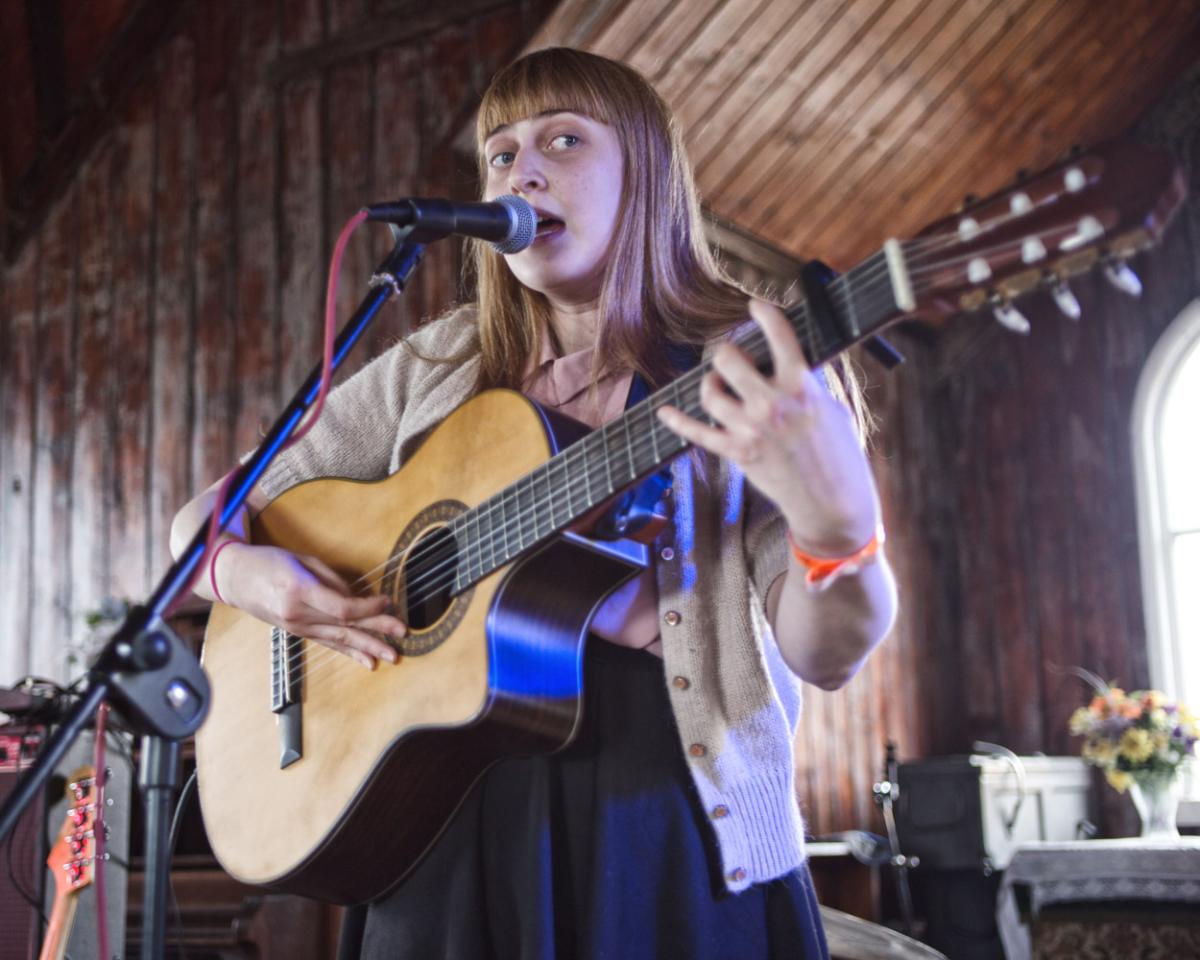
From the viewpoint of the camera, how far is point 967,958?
5512mm

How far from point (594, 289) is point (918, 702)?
5.48 m

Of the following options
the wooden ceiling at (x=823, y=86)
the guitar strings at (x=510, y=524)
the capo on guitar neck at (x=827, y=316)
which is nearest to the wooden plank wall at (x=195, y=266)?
the wooden ceiling at (x=823, y=86)

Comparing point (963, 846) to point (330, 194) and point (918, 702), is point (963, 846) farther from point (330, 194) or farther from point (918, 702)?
point (330, 194)

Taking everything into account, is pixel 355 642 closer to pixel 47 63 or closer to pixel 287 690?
pixel 287 690

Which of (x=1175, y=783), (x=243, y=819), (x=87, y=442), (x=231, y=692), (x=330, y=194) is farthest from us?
(x=87, y=442)

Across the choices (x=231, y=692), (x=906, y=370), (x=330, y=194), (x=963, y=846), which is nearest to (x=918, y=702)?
(x=963, y=846)

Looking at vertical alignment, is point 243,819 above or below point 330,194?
below

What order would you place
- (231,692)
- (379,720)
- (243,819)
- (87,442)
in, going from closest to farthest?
(379,720)
(243,819)
(231,692)
(87,442)

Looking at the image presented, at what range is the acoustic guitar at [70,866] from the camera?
2.04 m

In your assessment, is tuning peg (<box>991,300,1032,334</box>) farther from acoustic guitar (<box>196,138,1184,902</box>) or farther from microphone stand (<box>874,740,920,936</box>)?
microphone stand (<box>874,740,920,936</box>)

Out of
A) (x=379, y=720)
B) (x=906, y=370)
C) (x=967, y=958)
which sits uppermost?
(x=906, y=370)

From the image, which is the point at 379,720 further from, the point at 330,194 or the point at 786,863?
the point at 330,194

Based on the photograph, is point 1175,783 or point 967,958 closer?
point 1175,783

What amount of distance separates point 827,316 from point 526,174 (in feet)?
1.84
